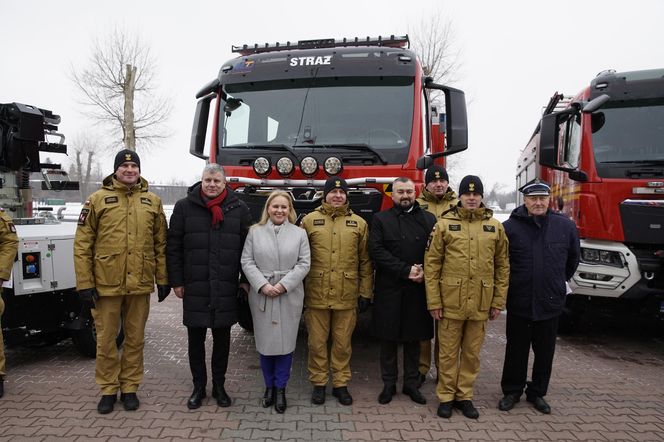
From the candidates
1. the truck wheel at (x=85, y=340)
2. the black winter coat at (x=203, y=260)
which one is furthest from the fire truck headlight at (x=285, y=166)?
the truck wheel at (x=85, y=340)

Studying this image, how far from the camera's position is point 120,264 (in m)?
3.52

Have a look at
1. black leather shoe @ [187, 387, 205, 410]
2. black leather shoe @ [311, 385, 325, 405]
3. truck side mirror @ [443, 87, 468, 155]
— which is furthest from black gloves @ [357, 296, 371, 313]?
truck side mirror @ [443, 87, 468, 155]

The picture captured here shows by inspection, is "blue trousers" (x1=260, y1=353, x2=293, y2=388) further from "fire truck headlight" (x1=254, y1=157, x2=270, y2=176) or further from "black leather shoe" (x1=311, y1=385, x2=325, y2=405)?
"fire truck headlight" (x1=254, y1=157, x2=270, y2=176)

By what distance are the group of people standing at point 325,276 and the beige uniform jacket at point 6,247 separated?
5 cm

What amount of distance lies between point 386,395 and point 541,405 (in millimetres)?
1245

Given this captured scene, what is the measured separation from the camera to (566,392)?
13.3ft

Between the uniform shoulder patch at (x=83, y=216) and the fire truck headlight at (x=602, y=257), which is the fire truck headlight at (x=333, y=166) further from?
the fire truck headlight at (x=602, y=257)

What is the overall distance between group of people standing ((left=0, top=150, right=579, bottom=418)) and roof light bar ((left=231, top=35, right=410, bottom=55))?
233 centimetres

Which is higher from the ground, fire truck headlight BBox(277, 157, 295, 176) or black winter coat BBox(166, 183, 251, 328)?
fire truck headlight BBox(277, 157, 295, 176)

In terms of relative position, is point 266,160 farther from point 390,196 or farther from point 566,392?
point 566,392

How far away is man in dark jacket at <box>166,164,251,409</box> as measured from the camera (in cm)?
360

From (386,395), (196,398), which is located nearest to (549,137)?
(386,395)

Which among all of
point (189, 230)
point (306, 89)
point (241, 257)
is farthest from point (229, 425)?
point (306, 89)

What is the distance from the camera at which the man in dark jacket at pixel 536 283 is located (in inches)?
142
